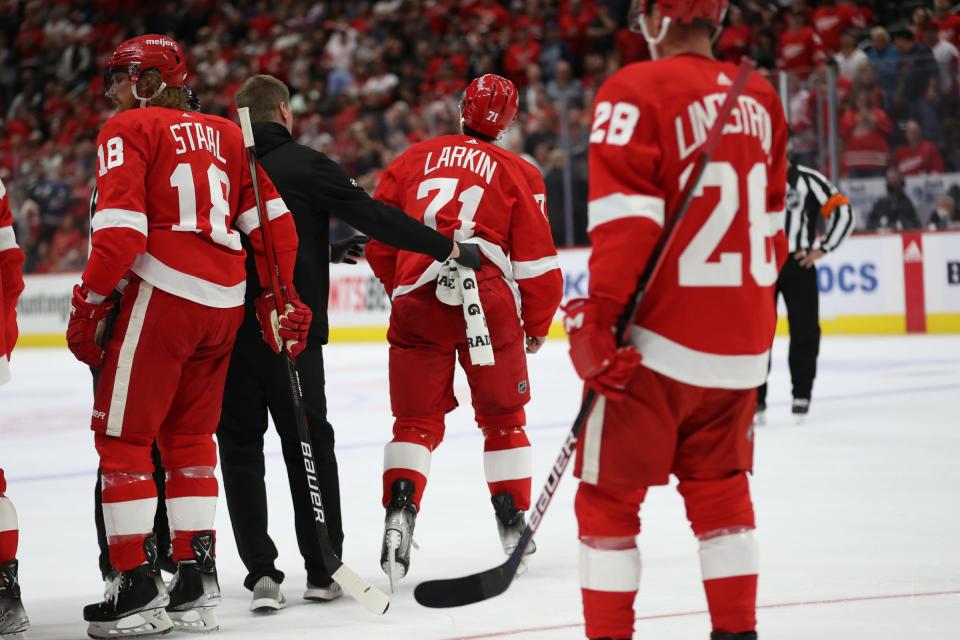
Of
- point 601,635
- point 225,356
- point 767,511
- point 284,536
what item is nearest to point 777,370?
point 767,511

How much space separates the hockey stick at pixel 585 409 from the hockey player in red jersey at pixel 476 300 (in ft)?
3.64

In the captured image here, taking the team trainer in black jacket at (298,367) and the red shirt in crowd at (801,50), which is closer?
the team trainer in black jacket at (298,367)

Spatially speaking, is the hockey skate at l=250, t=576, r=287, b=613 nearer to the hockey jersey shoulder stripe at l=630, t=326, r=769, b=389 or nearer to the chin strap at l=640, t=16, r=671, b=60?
the hockey jersey shoulder stripe at l=630, t=326, r=769, b=389

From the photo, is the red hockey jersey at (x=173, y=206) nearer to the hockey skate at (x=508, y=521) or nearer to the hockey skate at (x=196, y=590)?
the hockey skate at (x=196, y=590)

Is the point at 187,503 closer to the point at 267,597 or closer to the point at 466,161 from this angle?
the point at 267,597

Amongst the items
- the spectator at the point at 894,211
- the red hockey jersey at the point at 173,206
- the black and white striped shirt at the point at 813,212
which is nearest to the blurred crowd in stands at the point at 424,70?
the spectator at the point at 894,211

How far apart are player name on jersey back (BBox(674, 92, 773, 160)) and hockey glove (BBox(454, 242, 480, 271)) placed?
133cm

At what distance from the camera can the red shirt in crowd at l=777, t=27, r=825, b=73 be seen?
495 inches

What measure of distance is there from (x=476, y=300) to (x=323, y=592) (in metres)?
0.90

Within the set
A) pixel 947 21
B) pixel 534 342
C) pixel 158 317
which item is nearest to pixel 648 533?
pixel 534 342

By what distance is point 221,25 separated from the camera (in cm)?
1822

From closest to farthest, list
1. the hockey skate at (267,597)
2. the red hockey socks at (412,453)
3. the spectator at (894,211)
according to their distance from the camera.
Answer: the hockey skate at (267,597) → the red hockey socks at (412,453) → the spectator at (894,211)


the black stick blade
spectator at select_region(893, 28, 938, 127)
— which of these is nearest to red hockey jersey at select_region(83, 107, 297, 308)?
the black stick blade

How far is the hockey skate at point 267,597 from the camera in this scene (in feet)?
11.2
